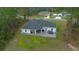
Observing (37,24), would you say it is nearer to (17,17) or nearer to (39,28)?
(39,28)

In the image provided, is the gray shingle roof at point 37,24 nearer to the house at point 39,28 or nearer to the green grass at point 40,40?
the house at point 39,28

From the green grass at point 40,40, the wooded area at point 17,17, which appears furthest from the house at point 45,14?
the green grass at point 40,40

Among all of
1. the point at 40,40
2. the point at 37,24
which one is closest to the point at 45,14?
the point at 37,24

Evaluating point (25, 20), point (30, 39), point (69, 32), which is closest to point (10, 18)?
point (25, 20)

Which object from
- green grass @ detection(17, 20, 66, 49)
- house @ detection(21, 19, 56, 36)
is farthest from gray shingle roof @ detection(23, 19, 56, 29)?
green grass @ detection(17, 20, 66, 49)

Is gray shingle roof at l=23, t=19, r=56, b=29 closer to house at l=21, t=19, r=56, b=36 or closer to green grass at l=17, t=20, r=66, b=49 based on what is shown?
house at l=21, t=19, r=56, b=36

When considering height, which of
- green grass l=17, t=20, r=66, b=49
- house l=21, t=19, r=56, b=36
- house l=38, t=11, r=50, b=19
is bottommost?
green grass l=17, t=20, r=66, b=49
